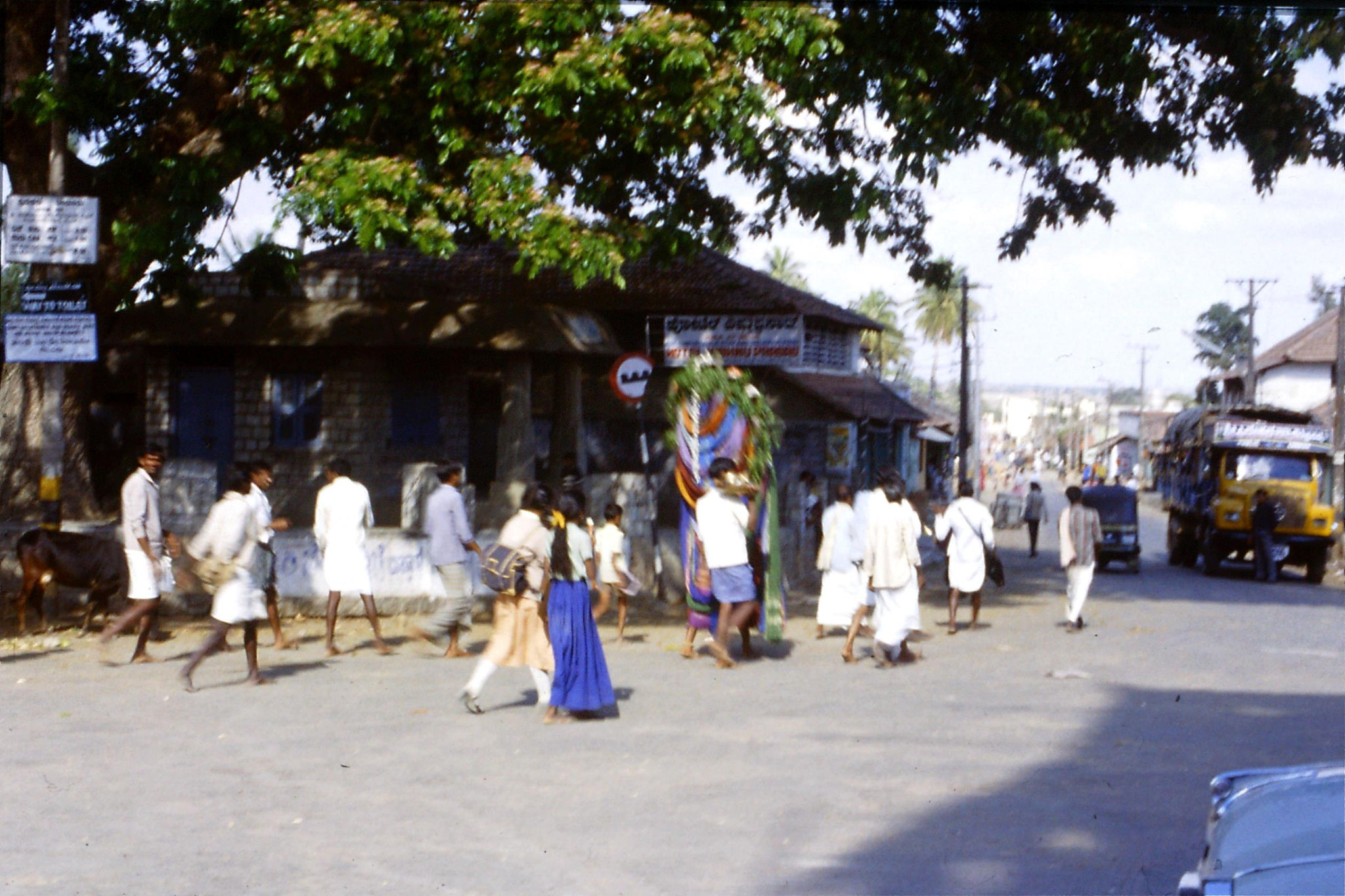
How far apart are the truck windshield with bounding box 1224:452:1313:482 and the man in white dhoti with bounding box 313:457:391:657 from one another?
19.3m

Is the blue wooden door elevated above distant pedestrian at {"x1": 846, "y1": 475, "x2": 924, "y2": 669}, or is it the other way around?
the blue wooden door

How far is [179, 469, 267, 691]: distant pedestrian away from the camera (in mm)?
9805

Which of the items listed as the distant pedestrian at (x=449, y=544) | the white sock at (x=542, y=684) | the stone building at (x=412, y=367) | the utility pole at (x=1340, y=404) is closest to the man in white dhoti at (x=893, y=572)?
the distant pedestrian at (x=449, y=544)

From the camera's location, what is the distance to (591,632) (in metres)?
9.22

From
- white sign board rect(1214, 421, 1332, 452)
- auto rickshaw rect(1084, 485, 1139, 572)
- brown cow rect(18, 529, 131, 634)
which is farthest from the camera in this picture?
white sign board rect(1214, 421, 1332, 452)

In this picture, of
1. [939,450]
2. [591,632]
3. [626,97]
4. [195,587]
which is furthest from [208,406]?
[939,450]

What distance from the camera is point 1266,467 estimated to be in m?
26.2

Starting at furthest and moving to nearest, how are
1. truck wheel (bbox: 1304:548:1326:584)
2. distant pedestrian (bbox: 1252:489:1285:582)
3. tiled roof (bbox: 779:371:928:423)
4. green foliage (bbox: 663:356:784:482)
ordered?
tiled roof (bbox: 779:371:928:423)
truck wheel (bbox: 1304:548:1326:584)
distant pedestrian (bbox: 1252:489:1285:582)
green foliage (bbox: 663:356:784:482)

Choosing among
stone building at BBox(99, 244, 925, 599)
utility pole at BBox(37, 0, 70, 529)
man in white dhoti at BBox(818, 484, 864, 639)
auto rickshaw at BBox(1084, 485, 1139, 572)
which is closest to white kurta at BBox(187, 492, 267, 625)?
utility pole at BBox(37, 0, 70, 529)

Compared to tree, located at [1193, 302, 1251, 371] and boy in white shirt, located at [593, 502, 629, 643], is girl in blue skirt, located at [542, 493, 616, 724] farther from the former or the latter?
tree, located at [1193, 302, 1251, 371]

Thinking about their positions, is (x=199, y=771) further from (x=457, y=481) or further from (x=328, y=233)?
(x=328, y=233)

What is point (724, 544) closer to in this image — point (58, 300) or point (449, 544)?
point (449, 544)

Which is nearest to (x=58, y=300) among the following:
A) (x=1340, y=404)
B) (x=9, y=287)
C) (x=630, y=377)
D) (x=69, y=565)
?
(x=69, y=565)

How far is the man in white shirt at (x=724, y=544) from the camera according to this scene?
11305 mm
